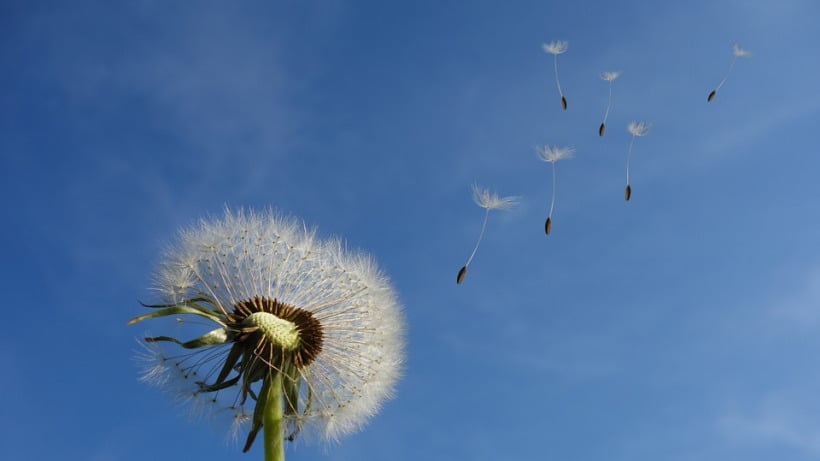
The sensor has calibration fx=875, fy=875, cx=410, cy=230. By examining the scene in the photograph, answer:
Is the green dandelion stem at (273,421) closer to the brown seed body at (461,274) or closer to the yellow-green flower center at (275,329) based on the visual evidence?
the yellow-green flower center at (275,329)

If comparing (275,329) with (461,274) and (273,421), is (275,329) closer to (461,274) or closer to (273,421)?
(273,421)

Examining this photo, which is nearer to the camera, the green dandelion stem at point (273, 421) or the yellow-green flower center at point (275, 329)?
the green dandelion stem at point (273, 421)

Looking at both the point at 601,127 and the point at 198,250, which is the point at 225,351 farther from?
the point at 601,127

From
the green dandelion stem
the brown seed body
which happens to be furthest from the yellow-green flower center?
the brown seed body

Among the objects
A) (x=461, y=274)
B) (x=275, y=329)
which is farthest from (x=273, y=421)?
(x=461, y=274)

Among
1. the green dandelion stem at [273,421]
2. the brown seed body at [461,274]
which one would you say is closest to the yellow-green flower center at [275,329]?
the green dandelion stem at [273,421]
